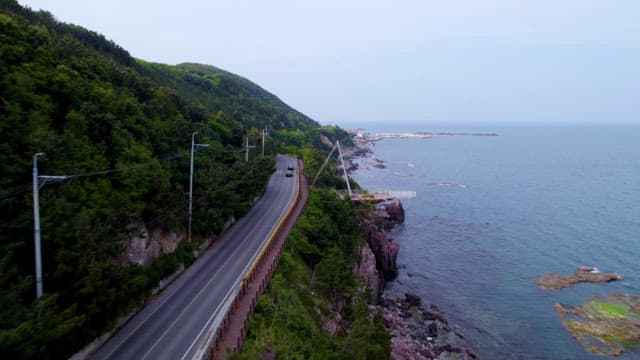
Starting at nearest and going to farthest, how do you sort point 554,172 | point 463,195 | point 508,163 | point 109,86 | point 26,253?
point 26,253 → point 109,86 → point 463,195 → point 554,172 → point 508,163

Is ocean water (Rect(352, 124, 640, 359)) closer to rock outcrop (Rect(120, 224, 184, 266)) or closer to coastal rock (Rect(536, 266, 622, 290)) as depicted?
coastal rock (Rect(536, 266, 622, 290))

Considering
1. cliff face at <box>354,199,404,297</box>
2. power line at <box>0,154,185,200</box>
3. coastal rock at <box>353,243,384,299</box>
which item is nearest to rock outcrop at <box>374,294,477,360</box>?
coastal rock at <box>353,243,384,299</box>

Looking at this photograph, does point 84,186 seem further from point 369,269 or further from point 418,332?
point 418,332

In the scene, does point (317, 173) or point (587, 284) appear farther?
point (317, 173)

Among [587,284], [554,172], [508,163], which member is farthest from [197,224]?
[508,163]

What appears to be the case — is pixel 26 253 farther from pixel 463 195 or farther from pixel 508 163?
pixel 508 163

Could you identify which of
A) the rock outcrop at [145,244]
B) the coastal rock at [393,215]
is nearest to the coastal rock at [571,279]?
the coastal rock at [393,215]
